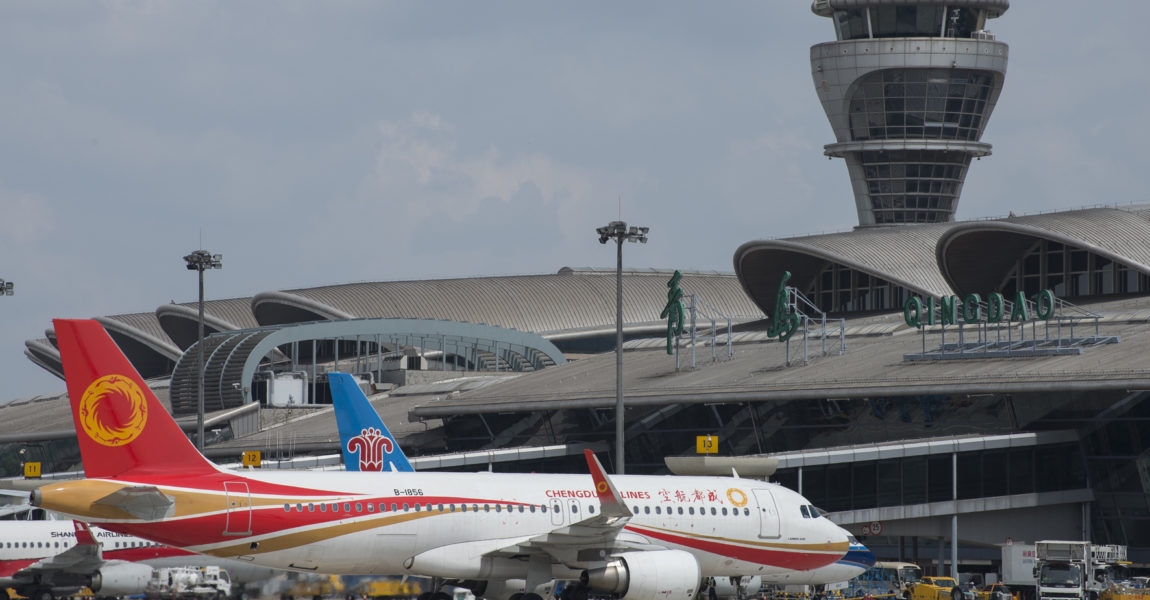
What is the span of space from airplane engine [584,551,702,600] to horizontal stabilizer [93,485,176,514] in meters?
9.06

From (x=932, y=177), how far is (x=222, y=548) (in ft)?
345

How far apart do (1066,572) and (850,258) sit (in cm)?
5107

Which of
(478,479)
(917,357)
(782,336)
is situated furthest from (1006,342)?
(478,479)

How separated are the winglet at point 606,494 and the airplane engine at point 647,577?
56.6 inches

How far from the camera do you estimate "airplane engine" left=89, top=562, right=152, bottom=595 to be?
43.7m

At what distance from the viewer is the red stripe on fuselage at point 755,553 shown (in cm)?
3772

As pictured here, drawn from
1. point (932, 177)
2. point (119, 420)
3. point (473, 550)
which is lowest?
point (473, 550)

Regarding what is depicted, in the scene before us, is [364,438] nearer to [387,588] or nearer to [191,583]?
[191,583]

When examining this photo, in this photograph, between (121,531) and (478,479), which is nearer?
(121,531)

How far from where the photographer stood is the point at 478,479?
36.3 meters

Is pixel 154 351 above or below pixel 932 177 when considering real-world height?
below

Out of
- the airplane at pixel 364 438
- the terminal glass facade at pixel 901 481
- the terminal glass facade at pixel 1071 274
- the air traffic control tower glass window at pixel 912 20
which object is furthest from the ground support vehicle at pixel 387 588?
the air traffic control tower glass window at pixel 912 20

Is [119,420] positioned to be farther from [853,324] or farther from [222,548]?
[853,324]

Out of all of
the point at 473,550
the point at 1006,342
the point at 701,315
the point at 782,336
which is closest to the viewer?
the point at 473,550
